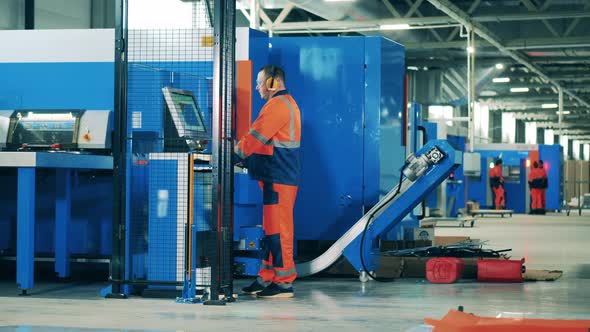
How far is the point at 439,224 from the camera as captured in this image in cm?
1853

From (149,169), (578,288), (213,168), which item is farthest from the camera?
(578,288)

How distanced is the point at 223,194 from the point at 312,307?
89 cm

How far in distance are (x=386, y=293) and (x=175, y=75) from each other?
2105 mm

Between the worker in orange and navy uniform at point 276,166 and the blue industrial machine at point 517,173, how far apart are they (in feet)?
65.3

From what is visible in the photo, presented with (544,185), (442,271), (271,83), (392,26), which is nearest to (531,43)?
(392,26)

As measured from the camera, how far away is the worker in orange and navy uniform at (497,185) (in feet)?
82.7

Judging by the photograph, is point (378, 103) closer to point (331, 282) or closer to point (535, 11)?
point (331, 282)

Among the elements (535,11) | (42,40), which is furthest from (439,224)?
(42,40)

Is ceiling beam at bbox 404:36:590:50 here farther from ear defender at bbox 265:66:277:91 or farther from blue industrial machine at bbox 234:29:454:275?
ear defender at bbox 265:66:277:91

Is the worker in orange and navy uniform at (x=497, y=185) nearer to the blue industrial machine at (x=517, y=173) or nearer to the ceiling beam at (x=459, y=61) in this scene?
the blue industrial machine at (x=517, y=173)

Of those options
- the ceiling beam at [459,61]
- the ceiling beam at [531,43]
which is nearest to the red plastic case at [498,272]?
the ceiling beam at [531,43]

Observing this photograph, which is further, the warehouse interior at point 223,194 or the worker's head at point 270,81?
the worker's head at point 270,81

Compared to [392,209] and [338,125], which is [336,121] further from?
[392,209]

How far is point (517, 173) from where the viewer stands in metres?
26.7
